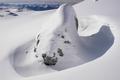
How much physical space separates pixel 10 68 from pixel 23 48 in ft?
2.75

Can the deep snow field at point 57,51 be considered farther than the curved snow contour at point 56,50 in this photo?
No

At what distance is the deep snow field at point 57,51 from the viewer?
3.60 m

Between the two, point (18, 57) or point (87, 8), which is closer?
point (18, 57)

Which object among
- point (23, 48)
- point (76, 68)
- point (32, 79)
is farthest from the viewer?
point (23, 48)

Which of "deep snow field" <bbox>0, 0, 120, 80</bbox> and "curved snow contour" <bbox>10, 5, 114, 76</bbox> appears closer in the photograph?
"deep snow field" <bbox>0, 0, 120, 80</bbox>

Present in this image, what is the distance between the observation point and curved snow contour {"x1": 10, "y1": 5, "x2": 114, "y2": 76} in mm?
3941

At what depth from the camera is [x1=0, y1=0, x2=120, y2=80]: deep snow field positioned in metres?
3.60

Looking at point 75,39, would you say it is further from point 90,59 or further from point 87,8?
point 87,8

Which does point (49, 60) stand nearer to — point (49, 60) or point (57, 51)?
point (49, 60)

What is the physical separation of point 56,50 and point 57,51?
3 cm

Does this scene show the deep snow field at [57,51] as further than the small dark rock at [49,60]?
No

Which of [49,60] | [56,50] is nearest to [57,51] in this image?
[56,50]

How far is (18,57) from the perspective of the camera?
14.2ft

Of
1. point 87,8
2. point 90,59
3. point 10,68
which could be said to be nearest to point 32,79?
point 10,68
